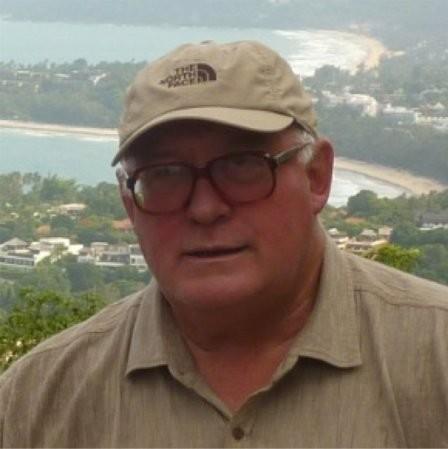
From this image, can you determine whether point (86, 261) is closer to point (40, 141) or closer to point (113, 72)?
point (113, 72)

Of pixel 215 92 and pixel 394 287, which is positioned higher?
pixel 215 92

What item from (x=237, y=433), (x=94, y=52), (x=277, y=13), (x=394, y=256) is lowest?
(x=394, y=256)

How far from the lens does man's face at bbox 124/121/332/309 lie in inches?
68.9

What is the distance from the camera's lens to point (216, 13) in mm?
21625

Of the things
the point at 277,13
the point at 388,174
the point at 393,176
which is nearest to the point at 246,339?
the point at 393,176

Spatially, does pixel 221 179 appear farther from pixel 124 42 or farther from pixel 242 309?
pixel 124 42

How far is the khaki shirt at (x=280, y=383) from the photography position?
5.72 ft

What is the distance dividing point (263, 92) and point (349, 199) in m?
9.64

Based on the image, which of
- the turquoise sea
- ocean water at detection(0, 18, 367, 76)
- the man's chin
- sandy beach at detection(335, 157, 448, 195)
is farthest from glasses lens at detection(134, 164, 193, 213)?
ocean water at detection(0, 18, 367, 76)

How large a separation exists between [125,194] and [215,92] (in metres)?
0.24

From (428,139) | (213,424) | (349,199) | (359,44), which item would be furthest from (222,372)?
(359,44)

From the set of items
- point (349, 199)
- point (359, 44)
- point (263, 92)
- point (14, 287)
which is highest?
point (359, 44)

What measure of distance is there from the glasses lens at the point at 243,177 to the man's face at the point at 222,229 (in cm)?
1

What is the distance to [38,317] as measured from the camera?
636cm
